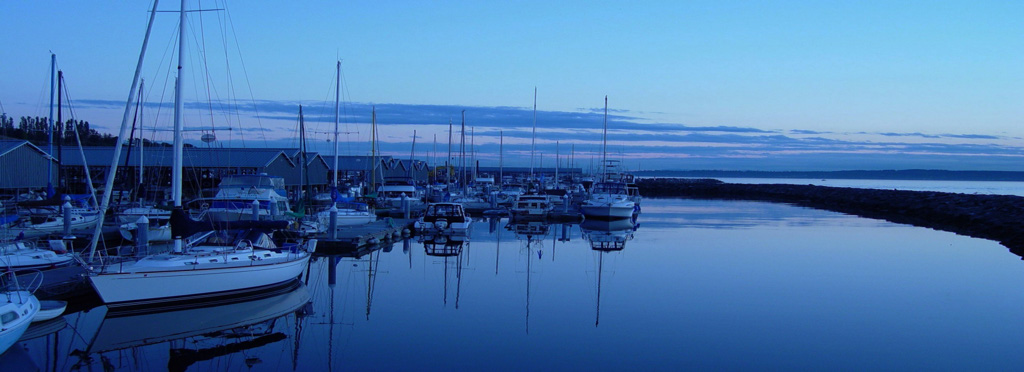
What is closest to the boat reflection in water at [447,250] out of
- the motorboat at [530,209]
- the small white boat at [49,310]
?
the small white boat at [49,310]

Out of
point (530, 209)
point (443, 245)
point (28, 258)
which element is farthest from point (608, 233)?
point (28, 258)

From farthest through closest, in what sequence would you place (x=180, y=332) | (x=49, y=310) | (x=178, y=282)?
(x=178, y=282) → (x=180, y=332) → (x=49, y=310)

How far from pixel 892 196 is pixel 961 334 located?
66.6 meters

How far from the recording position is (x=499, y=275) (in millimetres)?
23094

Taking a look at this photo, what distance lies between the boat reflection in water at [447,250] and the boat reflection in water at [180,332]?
4.33 metres

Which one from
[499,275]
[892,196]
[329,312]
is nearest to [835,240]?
[499,275]

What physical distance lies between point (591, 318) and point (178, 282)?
840 centimetres

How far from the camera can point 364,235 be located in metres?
29.5

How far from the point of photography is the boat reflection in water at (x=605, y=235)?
92.7 ft

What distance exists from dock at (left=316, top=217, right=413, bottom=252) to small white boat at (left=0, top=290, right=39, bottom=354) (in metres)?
15.0

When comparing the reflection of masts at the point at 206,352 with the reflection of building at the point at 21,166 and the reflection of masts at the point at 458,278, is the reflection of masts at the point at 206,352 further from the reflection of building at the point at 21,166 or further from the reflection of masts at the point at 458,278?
the reflection of building at the point at 21,166

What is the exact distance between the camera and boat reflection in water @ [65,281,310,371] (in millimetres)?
13008

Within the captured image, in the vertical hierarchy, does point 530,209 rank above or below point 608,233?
above

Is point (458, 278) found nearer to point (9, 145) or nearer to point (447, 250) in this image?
point (447, 250)
